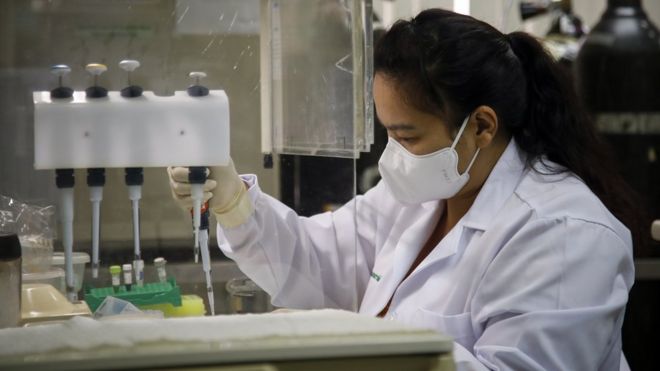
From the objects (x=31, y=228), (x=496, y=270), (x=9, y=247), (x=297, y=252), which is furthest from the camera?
(x=297, y=252)

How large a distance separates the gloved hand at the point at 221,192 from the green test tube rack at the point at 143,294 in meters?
0.12

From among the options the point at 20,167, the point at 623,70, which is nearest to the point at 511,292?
the point at 20,167

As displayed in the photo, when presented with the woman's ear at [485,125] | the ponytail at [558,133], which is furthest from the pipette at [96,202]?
the ponytail at [558,133]

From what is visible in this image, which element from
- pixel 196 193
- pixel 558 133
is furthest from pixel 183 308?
pixel 558 133

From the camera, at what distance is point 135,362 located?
32.0 inches

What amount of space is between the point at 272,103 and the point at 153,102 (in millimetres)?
227

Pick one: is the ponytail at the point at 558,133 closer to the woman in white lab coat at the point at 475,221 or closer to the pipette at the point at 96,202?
the woman in white lab coat at the point at 475,221

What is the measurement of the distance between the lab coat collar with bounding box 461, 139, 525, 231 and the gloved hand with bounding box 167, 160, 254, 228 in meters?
0.42

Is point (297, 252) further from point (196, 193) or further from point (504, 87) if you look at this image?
point (504, 87)

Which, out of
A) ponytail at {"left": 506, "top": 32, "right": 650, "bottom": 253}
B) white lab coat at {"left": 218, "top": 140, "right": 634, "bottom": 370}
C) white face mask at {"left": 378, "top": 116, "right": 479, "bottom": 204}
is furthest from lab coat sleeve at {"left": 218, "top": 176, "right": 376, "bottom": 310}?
ponytail at {"left": 506, "top": 32, "right": 650, "bottom": 253}

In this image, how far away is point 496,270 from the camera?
1408 millimetres

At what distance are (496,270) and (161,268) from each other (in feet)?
1.76

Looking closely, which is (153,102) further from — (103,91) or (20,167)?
(20,167)

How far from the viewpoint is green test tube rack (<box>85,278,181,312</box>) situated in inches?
49.1
